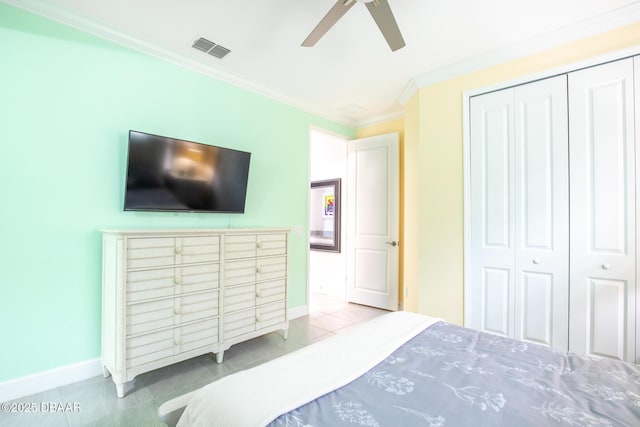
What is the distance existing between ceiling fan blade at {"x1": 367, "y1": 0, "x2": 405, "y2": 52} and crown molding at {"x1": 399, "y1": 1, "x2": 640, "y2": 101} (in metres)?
1.21

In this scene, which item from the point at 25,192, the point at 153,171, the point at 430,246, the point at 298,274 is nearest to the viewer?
the point at 25,192

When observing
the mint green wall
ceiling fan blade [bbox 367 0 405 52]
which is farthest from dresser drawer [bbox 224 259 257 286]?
ceiling fan blade [bbox 367 0 405 52]

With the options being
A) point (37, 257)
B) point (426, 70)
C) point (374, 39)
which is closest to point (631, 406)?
point (374, 39)

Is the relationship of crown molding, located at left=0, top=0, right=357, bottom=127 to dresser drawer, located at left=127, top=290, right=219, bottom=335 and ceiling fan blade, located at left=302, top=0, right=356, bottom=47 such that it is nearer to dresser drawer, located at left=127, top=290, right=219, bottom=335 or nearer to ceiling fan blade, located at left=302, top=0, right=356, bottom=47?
ceiling fan blade, located at left=302, top=0, right=356, bottom=47

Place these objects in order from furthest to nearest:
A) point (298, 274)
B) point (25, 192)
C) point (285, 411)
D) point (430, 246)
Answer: point (298, 274), point (430, 246), point (25, 192), point (285, 411)

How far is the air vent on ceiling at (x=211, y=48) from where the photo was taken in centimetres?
251

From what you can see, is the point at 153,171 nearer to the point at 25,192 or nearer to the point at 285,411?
the point at 25,192

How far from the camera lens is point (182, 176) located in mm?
2561

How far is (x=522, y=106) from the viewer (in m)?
2.51

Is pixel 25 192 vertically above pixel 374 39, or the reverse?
pixel 374 39

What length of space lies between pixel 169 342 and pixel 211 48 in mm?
2443

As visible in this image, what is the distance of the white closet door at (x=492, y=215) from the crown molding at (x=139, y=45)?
2114 mm

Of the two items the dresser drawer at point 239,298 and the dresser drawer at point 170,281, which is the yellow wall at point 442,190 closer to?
the dresser drawer at point 239,298

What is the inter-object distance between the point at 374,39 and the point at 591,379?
2529mm
